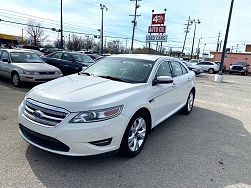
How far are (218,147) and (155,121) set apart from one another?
130 centimetres

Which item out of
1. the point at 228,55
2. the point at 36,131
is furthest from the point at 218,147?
the point at 228,55

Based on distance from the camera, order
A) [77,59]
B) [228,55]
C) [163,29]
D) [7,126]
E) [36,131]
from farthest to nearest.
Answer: [228,55] → [163,29] → [77,59] → [7,126] → [36,131]

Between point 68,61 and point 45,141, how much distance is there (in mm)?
9548

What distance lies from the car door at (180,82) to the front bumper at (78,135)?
2.40 meters

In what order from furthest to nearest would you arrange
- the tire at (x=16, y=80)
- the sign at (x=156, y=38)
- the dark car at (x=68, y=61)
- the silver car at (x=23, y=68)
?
the sign at (x=156, y=38), the dark car at (x=68, y=61), the tire at (x=16, y=80), the silver car at (x=23, y=68)

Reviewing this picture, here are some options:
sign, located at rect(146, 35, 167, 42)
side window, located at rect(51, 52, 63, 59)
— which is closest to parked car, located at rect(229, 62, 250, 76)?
sign, located at rect(146, 35, 167, 42)

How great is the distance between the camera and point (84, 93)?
3385mm

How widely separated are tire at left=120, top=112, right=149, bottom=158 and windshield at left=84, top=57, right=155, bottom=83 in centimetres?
→ 73

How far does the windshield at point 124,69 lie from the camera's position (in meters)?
4.29

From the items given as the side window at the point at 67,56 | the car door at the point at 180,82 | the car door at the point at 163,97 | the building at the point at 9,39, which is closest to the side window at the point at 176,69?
the car door at the point at 180,82

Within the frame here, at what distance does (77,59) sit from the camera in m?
12.4

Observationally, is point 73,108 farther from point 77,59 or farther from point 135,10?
point 135,10

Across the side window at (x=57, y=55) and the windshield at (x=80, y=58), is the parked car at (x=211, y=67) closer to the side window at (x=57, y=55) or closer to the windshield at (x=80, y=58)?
the windshield at (x=80, y=58)

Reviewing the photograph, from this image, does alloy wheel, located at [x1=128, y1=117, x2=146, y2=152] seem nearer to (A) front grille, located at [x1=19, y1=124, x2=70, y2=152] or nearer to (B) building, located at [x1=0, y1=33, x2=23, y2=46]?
(A) front grille, located at [x1=19, y1=124, x2=70, y2=152]
